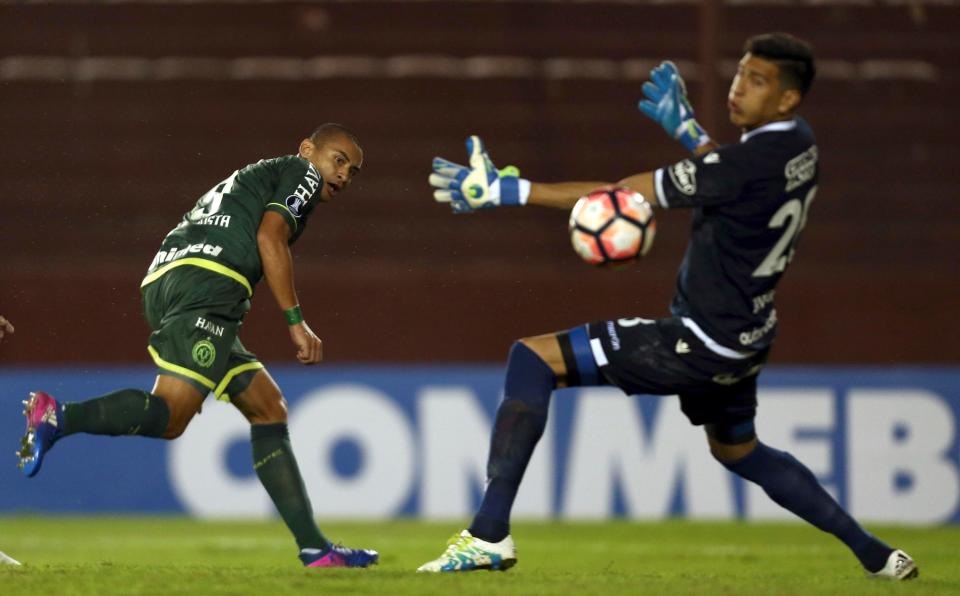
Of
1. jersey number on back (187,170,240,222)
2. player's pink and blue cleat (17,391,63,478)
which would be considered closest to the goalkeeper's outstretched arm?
jersey number on back (187,170,240,222)

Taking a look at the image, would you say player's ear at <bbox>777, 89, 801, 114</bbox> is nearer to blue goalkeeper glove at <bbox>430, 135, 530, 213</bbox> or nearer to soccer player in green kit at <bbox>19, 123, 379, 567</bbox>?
blue goalkeeper glove at <bbox>430, 135, 530, 213</bbox>

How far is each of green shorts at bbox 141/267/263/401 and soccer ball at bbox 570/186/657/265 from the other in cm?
144

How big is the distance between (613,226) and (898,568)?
1695 millimetres

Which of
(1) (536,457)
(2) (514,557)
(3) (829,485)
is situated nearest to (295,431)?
(1) (536,457)

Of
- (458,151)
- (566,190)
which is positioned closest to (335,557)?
(566,190)

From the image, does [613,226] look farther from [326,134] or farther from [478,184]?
[326,134]

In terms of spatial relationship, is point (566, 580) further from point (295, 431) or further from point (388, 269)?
point (388, 269)

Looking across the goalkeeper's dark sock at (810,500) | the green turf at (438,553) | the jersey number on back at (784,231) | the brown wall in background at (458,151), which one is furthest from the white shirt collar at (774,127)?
the brown wall in background at (458,151)

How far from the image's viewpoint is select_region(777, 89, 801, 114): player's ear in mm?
5297

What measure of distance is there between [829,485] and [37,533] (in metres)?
4.81

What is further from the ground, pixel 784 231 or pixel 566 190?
pixel 566 190

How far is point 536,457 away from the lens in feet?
31.5

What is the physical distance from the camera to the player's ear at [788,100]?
5.30 meters

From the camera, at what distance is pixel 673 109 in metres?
5.75
